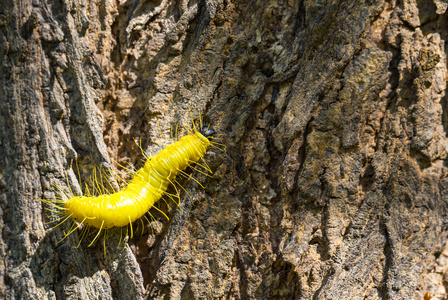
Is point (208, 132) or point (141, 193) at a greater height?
point (208, 132)

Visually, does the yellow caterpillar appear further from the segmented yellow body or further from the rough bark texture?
the rough bark texture

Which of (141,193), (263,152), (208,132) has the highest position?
(208,132)

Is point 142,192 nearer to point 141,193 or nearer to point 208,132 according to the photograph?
point 141,193

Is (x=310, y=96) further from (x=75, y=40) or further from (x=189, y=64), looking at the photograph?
(x=75, y=40)

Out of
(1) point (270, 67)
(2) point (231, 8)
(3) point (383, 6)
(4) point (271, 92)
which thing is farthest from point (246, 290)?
(3) point (383, 6)

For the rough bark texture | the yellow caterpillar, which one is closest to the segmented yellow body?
the yellow caterpillar

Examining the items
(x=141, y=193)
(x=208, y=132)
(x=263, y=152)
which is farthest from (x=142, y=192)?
(x=263, y=152)

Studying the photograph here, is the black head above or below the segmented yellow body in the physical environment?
above
